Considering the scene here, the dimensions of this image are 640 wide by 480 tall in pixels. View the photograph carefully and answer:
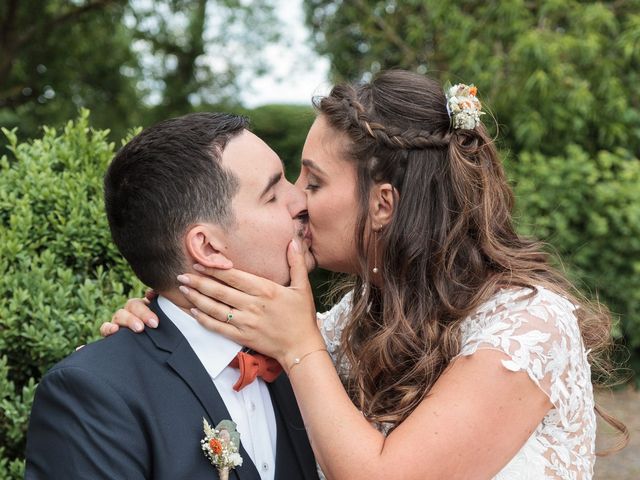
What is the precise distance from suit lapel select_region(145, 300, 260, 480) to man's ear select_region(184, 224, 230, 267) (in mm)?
252

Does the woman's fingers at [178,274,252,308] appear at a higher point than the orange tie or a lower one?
higher

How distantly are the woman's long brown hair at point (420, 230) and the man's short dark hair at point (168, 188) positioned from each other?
Result: 1.68 ft

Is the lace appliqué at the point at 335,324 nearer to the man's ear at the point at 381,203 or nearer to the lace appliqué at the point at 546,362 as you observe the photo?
the man's ear at the point at 381,203

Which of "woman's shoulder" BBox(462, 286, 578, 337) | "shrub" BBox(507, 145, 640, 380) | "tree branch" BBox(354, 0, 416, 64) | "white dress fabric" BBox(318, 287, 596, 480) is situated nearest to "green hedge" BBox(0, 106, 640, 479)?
"white dress fabric" BBox(318, 287, 596, 480)

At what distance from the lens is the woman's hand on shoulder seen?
8.54 ft

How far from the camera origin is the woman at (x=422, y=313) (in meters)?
2.47

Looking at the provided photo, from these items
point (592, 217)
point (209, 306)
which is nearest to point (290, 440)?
point (209, 306)

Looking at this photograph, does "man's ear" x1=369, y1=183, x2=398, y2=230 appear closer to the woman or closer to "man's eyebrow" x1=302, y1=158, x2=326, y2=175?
the woman

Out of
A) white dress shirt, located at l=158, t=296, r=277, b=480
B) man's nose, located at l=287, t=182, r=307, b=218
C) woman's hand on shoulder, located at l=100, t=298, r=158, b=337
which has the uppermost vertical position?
man's nose, located at l=287, t=182, r=307, b=218

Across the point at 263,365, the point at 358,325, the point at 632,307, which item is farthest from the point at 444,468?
the point at 632,307

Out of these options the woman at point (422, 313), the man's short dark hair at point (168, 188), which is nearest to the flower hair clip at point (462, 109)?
the woman at point (422, 313)

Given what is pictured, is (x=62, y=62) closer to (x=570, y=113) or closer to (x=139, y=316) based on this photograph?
(x=570, y=113)

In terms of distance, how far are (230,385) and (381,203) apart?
32.6 inches

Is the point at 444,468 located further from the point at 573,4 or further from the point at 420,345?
the point at 573,4
